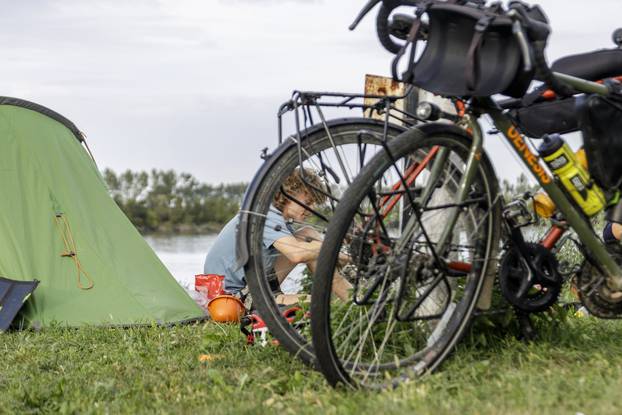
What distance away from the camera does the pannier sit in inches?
114

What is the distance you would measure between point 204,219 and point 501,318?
24967 mm

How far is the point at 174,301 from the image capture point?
5805 mm

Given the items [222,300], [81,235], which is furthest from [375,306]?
[81,235]

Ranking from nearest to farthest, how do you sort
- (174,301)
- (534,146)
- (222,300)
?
(534,146)
(222,300)
(174,301)

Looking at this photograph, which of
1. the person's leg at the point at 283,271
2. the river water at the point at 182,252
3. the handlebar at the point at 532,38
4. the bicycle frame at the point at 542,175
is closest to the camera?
the handlebar at the point at 532,38

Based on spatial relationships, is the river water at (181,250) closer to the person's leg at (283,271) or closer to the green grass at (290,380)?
the person's leg at (283,271)

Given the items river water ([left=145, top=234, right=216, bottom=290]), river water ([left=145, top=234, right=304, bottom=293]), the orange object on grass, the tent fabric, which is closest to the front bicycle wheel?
the orange object on grass

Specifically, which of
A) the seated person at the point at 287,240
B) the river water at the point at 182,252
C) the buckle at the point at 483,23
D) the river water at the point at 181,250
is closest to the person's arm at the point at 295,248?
the seated person at the point at 287,240

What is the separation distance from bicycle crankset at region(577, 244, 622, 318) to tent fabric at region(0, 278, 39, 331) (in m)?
3.48

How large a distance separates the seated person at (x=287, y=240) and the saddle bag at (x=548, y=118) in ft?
2.97

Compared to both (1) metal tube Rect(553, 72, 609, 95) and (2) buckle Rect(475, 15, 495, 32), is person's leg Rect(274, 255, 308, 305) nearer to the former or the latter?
(1) metal tube Rect(553, 72, 609, 95)

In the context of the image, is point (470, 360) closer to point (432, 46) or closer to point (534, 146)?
point (534, 146)

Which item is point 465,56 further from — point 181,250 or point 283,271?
point 181,250

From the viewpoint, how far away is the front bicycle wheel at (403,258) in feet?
9.40
